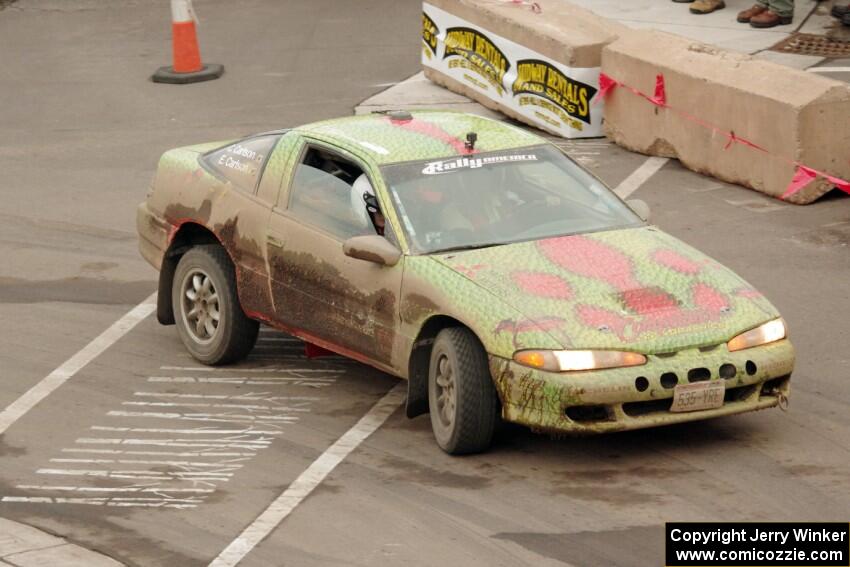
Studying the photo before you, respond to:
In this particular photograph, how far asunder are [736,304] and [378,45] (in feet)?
40.3

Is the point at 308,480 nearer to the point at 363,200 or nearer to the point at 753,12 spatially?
the point at 363,200

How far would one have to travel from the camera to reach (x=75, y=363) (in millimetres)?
10523

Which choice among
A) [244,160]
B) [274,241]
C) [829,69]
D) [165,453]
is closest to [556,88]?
[829,69]

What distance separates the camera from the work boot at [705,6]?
1988 centimetres

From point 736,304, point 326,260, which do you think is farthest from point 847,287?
point 326,260

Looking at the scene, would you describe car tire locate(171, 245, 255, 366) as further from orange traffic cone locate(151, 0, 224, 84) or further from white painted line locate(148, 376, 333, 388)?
orange traffic cone locate(151, 0, 224, 84)

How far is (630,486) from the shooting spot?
801 centimetres

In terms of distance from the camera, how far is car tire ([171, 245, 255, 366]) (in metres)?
10.1

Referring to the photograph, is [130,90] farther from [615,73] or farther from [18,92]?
[615,73]

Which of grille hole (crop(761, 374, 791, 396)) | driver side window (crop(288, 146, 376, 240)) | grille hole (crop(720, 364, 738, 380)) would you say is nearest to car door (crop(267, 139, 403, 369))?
driver side window (crop(288, 146, 376, 240))

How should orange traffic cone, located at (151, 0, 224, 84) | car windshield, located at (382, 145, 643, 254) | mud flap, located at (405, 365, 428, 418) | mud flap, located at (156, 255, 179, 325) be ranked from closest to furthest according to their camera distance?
1. mud flap, located at (405, 365, 428, 418)
2. car windshield, located at (382, 145, 643, 254)
3. mud flap, located at (156, 255, 179, 325)
4. orange traffic cone, located at (151, 0, 224, 84)

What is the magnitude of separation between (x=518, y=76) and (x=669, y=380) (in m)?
8.51

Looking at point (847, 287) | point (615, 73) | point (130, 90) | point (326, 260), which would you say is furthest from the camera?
point (130, 90)

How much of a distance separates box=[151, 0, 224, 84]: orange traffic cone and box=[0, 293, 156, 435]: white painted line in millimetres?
7245
